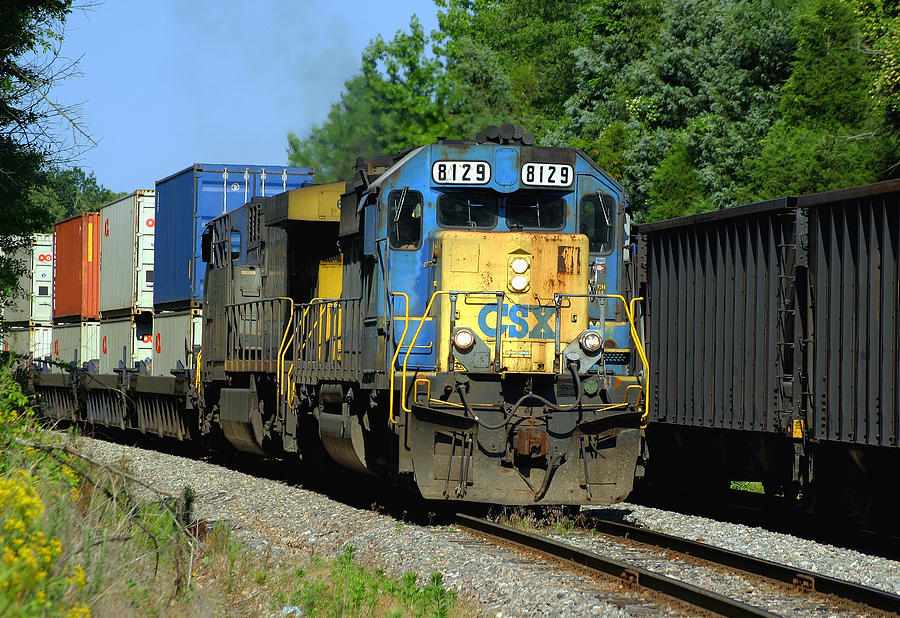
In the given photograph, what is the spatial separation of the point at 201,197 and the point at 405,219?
29.1 ft

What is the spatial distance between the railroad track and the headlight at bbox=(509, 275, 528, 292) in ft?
7.60

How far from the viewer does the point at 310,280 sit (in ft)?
46.5

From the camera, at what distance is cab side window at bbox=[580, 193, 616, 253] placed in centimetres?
1125

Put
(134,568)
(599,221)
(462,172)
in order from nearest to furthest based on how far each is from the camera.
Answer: (134,568)
(462,172)
(599,221)

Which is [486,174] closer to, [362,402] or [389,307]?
[389,307]

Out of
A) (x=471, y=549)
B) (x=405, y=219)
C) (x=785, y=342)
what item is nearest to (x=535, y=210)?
(x=405, y=219)

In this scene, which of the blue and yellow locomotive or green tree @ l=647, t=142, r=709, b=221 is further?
green tree @ l=647, t=142, r=709, b=221

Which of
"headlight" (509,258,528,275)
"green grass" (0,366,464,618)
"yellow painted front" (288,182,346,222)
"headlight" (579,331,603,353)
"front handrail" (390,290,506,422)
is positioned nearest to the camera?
"green grass" (0,366,464,618)

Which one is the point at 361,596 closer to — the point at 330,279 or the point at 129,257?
the point at 330,279

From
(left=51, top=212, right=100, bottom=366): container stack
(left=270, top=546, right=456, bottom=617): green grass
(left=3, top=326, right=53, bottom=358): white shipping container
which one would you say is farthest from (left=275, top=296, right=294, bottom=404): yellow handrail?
(left=3, top=326, right=53, bottom=358): white shipping container

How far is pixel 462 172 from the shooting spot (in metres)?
10.8

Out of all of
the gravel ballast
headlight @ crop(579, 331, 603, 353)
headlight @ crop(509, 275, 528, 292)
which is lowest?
the gravel ballast

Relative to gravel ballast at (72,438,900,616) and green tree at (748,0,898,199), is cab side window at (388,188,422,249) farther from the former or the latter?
green tree at (748,0,898,199)

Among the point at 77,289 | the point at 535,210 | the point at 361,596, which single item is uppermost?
the point at 77,289
